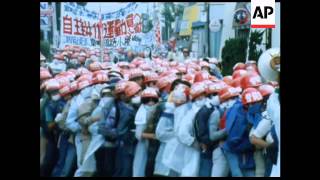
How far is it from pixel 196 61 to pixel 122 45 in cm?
79

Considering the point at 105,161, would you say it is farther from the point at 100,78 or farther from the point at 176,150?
the point at 100,78

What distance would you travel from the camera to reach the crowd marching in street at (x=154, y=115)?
6.35 meters

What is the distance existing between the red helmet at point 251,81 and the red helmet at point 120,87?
1.22 meters

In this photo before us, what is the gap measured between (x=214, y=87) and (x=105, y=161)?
4.52ft

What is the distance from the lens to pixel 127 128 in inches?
255

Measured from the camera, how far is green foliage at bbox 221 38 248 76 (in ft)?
21.1

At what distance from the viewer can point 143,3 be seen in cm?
643

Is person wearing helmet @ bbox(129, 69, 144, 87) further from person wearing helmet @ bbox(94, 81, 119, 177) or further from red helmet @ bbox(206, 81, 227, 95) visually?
red helmet @ bbox(206, 81, 227, 95)

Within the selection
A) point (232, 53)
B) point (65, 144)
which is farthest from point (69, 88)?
point (232, 53)

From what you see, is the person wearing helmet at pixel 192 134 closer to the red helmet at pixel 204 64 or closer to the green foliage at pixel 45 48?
the red helmet at pixel 204 64

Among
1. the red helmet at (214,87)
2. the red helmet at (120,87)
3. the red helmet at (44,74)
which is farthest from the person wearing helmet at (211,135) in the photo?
the red helmet at (44,74)
